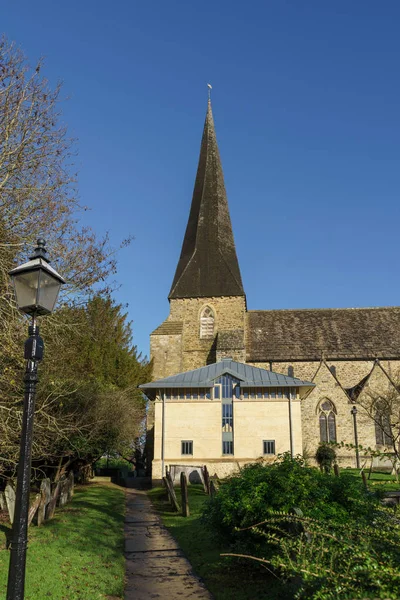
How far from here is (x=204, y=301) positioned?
3897 cm

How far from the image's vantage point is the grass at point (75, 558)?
723 cm

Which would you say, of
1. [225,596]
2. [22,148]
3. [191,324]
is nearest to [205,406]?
[191,324]

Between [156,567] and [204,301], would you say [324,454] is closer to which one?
[204,301]

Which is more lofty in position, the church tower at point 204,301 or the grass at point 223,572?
the church tower at point 204,301

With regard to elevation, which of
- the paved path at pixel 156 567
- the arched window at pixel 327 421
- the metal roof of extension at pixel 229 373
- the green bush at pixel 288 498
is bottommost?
the paved path at pixel 156 567

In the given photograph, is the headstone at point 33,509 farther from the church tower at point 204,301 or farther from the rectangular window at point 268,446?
the church tower at point 204,301

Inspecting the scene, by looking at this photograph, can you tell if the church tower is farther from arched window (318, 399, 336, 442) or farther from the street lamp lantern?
the street lamp lantern

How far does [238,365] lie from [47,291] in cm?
2303

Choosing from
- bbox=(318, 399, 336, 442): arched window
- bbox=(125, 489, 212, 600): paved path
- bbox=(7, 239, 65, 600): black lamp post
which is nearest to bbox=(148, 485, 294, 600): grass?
bbox=(125, 489, 212, 600): paved path

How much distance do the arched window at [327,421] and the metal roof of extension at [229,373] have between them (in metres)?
6.49

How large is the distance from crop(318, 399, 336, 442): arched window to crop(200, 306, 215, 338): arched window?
1024 centimetres

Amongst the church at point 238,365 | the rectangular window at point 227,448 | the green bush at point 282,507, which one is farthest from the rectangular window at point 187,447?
the green bush at point 282,507

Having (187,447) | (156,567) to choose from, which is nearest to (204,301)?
(187,447)

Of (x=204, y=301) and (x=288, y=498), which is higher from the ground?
(x=204, y=301)
